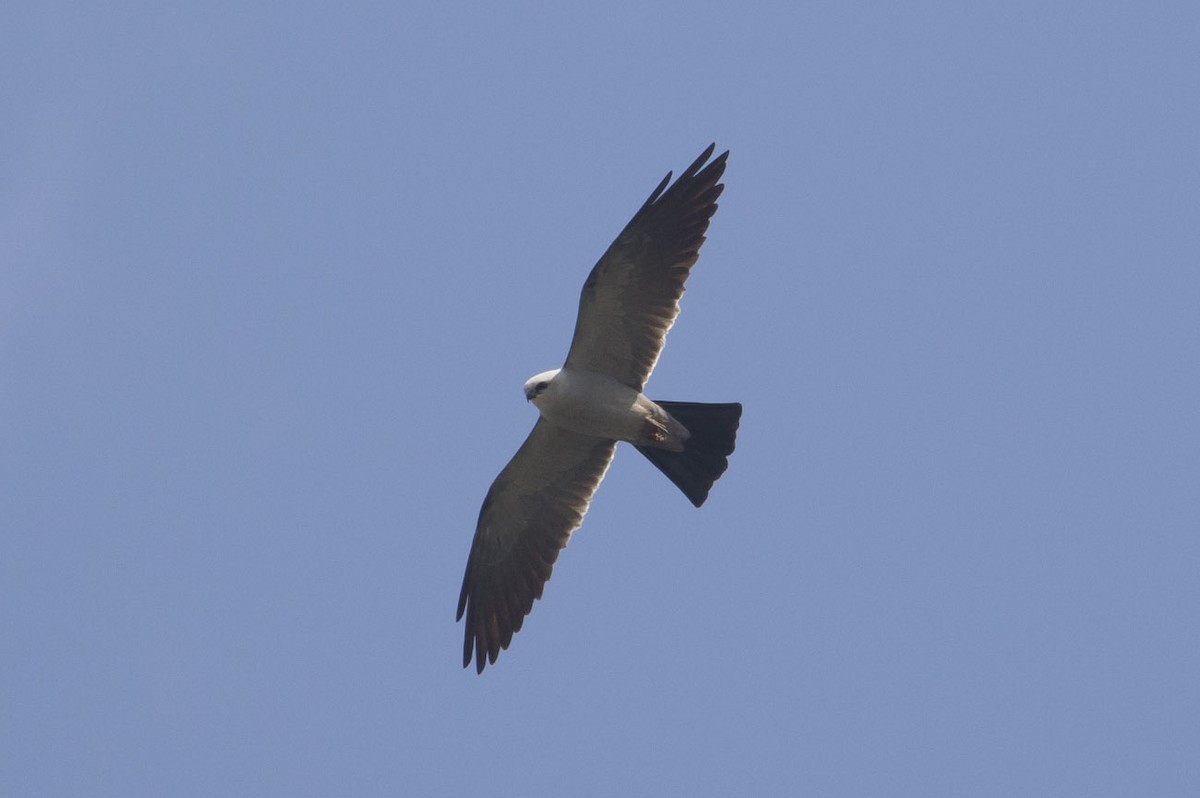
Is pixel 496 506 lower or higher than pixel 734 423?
lower

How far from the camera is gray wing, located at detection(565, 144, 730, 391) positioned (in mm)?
12781

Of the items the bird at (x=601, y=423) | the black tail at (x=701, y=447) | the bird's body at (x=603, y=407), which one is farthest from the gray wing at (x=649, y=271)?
the black tail at (x=701, y=447)

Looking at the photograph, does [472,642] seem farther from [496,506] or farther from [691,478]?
[691,478]

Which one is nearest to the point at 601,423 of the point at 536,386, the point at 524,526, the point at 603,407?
the point at 603,407

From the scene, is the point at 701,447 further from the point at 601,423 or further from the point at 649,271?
the point at 649,271

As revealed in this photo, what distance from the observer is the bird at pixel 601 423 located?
12.8m

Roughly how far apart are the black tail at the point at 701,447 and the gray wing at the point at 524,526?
0.87 meters

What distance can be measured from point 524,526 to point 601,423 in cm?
142

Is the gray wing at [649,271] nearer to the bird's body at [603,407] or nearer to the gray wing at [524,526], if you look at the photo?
the bird's body at [603,407]

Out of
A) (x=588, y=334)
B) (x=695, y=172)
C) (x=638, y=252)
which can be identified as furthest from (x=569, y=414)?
(x=695, y=172)

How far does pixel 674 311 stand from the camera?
13.1 meters

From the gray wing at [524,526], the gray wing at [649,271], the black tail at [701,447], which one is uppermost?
the gray wing at [649,271]

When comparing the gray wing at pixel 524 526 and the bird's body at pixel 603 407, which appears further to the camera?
the gray wing at pixel 524 526

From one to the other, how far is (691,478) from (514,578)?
2.00 m
